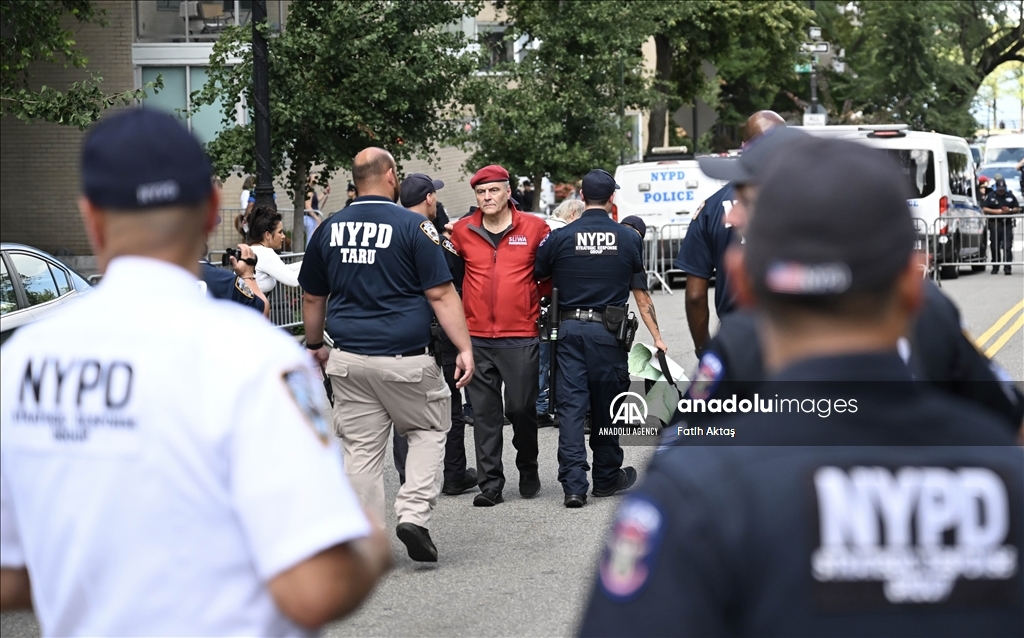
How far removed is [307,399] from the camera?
214 cm

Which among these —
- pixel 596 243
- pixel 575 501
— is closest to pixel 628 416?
pixel 575 501

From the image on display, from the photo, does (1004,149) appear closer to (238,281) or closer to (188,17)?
(188,17)

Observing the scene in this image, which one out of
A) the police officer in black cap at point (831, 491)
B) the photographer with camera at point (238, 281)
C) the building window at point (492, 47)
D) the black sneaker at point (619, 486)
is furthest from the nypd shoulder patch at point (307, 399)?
the building window at point (492, 47)

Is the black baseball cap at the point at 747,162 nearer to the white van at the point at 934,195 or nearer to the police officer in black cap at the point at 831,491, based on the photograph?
the police officer in black cap at the point at 831,491

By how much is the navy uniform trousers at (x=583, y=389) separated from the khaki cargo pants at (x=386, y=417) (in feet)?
5.24

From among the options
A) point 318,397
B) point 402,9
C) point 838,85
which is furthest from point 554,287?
point 838,85

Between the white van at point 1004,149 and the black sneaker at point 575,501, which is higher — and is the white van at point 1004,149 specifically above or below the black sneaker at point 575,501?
above

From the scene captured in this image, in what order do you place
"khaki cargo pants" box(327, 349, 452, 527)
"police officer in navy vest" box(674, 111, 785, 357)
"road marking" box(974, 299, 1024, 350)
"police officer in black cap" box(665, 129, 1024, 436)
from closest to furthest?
"police officer in black cap" box(665, 129, 1024, 436), "police officer in navy vest" box(674, 111, 785, 357), "khaki cargo pants" box(327, 349, 452, 527), "road marking" box(974, 299, 1024, 350)

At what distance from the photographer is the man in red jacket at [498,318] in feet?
27.1

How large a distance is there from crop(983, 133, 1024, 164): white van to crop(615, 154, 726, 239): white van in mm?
27014

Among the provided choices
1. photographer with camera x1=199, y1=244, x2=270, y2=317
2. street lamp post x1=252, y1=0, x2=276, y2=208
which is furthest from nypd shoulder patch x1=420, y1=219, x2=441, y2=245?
street lamp post x1=252, y1=0, x2=276, y2=208

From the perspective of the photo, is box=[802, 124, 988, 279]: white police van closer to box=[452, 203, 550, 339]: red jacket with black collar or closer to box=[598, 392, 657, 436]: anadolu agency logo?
box=[598, 392, 657, 436]: anadolu agency logo

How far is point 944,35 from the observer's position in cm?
4788

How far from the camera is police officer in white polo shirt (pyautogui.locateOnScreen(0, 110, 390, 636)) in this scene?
2.06 metres
